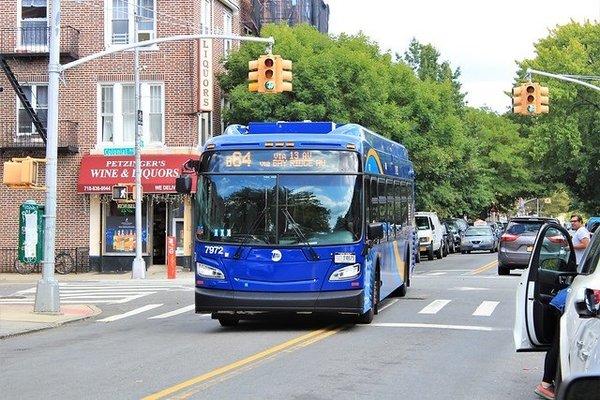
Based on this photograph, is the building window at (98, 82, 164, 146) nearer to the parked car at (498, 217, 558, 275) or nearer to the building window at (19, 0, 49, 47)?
the building window at (19, 0, 49, 47)

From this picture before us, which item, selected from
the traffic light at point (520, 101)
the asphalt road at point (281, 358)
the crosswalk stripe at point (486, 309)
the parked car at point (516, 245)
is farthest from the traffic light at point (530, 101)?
the asphalt road at point (281, 358)

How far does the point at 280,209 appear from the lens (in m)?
15.2

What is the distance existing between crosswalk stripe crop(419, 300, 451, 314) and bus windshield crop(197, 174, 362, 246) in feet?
13.0

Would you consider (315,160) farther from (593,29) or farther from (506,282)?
(593,29)

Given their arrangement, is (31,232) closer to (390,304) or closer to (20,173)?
(20,173)

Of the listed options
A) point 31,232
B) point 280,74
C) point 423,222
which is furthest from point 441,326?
point 423,222

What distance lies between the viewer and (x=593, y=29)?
6431 cm

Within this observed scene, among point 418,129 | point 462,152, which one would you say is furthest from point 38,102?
point 462,152

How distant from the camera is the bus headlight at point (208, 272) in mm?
14969

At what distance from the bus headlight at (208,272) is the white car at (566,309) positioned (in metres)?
6.58

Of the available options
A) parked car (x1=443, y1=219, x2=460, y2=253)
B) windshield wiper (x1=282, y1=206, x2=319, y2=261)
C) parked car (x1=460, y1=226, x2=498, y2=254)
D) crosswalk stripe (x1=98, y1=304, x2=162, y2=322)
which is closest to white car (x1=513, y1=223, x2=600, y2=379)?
windshield wiper (x1=282, y1=206, x2=319, y2=261)

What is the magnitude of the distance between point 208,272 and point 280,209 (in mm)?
1418

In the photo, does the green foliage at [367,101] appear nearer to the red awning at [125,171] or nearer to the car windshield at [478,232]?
the car windshield at [478,232]

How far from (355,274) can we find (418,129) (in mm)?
32344
